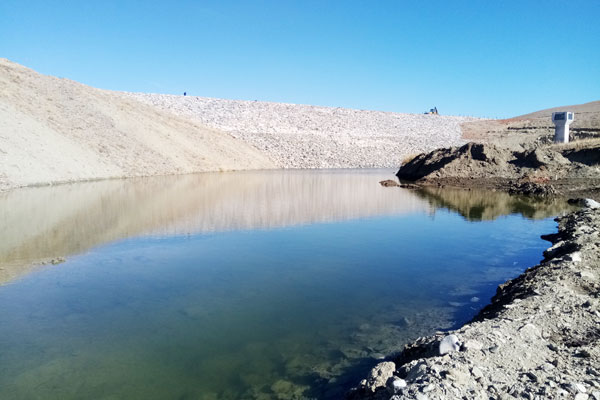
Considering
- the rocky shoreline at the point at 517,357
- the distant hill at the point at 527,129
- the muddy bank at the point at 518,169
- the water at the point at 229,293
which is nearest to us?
the rocky shoreline at the point at 517,357

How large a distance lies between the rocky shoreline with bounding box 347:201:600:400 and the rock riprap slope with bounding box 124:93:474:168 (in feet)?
137

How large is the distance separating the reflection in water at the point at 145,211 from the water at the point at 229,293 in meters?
0.10

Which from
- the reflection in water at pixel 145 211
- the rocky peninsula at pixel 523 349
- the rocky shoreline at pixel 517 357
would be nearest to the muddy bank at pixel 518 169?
the reflection in water at pixel 145 211

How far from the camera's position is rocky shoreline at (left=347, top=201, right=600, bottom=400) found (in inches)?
121

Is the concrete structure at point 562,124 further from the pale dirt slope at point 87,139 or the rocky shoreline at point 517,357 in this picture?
the rocky shoreline at point 517,357

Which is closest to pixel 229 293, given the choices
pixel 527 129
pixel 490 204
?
pixel 490 204

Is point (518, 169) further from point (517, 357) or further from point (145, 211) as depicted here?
point (517, 357)

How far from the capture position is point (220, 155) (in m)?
41.0

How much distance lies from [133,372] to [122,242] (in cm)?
651

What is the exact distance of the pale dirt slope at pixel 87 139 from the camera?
24.2m

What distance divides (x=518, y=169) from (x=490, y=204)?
10798 mm

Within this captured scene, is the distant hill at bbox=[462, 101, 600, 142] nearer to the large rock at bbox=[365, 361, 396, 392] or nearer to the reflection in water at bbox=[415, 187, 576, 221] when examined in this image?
the reflection in water at bbox=[415, 187, 576, 221]

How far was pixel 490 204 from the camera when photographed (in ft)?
57.0

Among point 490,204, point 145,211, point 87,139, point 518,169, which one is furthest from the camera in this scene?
point 87,139
